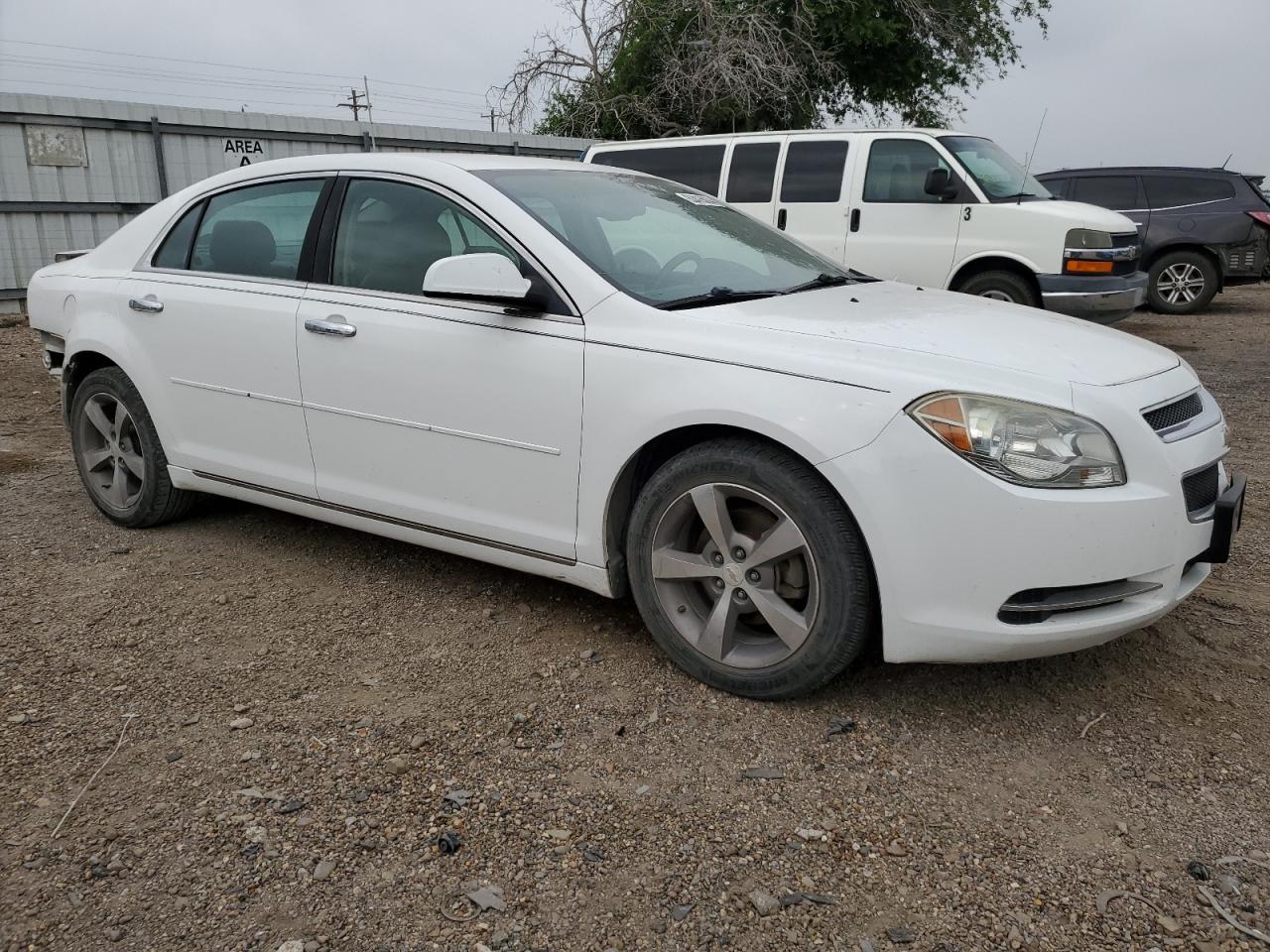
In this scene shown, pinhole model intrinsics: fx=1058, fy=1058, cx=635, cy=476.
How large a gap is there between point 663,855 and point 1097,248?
769cm

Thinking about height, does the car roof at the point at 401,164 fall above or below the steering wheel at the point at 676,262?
above

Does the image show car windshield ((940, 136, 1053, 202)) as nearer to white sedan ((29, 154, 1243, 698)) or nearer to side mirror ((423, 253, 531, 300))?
white sedan ((29, 154, 1243, 698))

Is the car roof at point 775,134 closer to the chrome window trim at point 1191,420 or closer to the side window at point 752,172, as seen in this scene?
the side window at point 752,172

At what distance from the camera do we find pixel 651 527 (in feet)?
10.4

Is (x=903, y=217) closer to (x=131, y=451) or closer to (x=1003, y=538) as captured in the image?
(x=131, y=451)

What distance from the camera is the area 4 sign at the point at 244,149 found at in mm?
12828

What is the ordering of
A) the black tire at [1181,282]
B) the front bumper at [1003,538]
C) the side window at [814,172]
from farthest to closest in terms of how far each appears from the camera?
the black tire at [1181,282] < the side window at [814,172] < the front bumper at [1003,538]

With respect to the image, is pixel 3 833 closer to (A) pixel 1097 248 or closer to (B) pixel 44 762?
(B) pixel 44 762

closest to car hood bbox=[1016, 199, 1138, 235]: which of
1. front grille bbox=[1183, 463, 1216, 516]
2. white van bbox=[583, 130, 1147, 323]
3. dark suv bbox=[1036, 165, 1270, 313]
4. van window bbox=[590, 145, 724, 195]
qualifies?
white van bbox=[583, 130, 1147, 323]

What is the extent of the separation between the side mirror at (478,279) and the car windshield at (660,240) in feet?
0.90

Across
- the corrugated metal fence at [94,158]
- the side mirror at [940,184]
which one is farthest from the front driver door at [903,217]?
the corrugated metal fence at [94,158]

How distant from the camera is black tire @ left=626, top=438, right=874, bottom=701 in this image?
286cm

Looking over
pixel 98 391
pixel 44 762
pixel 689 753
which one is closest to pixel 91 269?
pixel 98 391

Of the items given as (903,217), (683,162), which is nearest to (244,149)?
(683,162)
